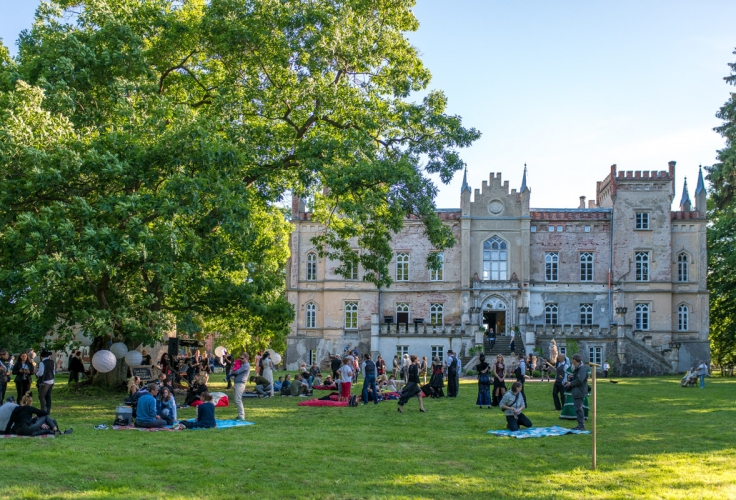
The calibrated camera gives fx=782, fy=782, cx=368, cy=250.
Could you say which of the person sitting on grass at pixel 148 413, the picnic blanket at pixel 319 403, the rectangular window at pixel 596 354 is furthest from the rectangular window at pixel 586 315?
the person sitting on grass at pixel 148 413

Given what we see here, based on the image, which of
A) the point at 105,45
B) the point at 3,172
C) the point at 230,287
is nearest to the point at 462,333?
the point at 230,287

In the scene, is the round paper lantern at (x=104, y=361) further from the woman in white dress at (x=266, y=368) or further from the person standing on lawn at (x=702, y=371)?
the person standing on lawn at (x=702, y=371)

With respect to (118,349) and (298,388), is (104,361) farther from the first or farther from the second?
(298,388)

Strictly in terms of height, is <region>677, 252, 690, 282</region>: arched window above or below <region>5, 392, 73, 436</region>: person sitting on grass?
above

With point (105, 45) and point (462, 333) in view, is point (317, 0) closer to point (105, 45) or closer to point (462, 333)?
point (105, 45)

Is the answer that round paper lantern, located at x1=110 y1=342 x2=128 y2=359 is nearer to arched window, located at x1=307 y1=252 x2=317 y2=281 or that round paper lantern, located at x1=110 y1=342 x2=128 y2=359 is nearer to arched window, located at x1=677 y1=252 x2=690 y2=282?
arched window, located at x1=307 y1=252 x2=317 y2=281

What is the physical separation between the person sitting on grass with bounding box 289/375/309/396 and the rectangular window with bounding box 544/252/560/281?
955 inches

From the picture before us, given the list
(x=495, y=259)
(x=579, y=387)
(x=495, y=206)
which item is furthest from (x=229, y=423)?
(x=495, y=206)

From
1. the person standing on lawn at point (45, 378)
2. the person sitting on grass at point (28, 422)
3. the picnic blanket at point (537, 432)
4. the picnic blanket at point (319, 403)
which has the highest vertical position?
the person standing on lawn at point (45, 378)

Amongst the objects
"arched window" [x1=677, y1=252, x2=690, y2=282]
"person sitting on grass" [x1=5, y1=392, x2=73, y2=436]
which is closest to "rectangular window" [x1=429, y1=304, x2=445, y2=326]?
"arched window" [x1=677, y1=252, x2=690, y2=282]

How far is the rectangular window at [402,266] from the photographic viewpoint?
154 feet

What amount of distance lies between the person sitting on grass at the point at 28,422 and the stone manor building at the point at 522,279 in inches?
1172

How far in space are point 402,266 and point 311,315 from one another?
20.3ft

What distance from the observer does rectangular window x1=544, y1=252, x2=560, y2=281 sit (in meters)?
46.2
